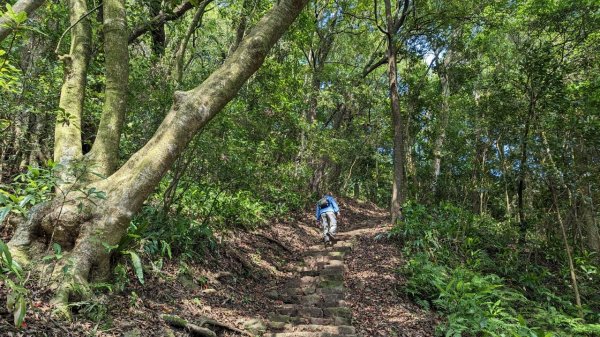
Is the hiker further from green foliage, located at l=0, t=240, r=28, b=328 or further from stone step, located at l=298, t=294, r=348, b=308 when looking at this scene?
green foliage, located at l=0, t=240, r=28, b=328

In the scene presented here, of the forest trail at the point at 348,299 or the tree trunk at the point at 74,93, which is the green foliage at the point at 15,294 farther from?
the forest trail at the point at 348,299

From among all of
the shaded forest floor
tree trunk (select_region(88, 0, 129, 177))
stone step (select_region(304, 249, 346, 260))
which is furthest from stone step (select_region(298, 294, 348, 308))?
tree trunk (select_region(88, 0, 129, 177))

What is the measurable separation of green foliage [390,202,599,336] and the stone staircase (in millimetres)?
1468

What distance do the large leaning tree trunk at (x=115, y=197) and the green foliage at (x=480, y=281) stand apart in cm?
472

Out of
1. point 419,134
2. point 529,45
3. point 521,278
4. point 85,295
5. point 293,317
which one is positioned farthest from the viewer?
point 419,134

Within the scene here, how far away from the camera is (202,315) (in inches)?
201

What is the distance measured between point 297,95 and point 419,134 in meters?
8.05

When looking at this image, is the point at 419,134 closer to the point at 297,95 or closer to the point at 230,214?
the point at 297,95

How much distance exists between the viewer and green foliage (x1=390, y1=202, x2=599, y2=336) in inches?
232

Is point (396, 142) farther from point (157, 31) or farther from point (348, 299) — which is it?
point (157, 31)

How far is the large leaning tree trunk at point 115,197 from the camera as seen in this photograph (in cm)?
394

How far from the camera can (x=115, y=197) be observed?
4098mm

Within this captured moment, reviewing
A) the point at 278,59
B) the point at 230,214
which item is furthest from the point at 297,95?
the point at 230,214

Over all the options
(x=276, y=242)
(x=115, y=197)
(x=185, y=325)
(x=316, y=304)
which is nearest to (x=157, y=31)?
(x=115, y=197)
